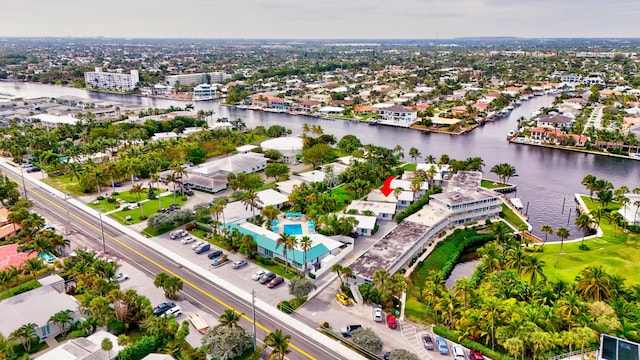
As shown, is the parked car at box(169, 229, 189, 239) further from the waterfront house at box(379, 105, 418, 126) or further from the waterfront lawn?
the waterfront house at box(379, 105, 418, 126)

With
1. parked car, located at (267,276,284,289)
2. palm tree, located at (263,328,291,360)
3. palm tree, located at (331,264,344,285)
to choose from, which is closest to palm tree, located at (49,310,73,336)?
palm tree, located at (263,328,291,360)

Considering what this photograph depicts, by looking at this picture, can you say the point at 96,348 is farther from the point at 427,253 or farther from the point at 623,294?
the point at 623,294

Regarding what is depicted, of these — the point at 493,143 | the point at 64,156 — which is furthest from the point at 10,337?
the point at 493,143

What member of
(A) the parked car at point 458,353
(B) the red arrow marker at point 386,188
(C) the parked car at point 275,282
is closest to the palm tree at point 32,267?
(C) the parked car at point 275,282

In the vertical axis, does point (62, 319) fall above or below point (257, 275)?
above

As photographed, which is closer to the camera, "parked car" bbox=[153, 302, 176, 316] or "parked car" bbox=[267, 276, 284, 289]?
"parked car" bbox=[153, 302, 176, 316]

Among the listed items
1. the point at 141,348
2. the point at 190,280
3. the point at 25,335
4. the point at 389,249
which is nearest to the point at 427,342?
the point at 389,249

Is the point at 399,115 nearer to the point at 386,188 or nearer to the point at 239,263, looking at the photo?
the point at 386,188

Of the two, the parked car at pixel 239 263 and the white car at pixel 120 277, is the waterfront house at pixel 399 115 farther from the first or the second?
the white car at pixel 120 277
